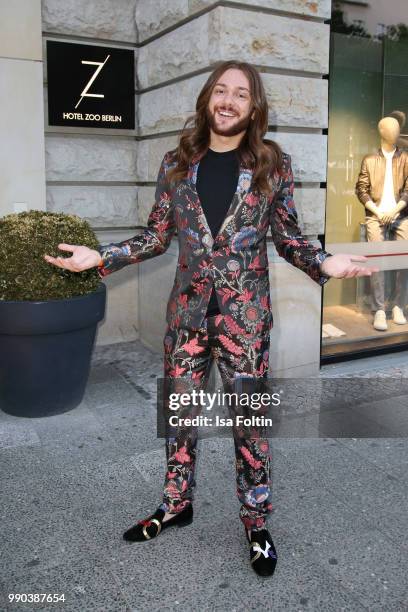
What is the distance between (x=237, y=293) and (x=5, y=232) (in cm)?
229

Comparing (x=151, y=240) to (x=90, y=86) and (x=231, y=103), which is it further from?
(x=90, y=86)

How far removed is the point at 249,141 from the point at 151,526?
1.93m

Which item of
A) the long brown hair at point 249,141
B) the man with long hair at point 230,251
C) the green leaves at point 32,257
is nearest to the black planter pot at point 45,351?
the green leaves at point 32,257

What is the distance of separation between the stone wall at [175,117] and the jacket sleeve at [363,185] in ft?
2.14

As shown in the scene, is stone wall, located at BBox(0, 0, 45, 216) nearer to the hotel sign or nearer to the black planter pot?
the hotel sign

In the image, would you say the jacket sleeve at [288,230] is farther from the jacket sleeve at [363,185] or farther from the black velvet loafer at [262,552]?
the jacket sleeve at [363,185]

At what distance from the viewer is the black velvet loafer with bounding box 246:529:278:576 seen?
114 inches

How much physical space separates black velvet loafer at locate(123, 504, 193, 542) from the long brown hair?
66.0 inches

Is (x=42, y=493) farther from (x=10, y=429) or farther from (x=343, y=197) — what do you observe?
(x=343, y=197)

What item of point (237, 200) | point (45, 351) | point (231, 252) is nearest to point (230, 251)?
point (231, 252)

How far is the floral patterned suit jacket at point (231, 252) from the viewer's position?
2.88 metres

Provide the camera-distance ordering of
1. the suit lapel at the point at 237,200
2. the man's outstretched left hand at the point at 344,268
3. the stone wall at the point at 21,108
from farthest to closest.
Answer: the stone wall at the point at 21,108, the suit lapel at the point at 237,200, the man's outstretched left hand at the point at 344,268

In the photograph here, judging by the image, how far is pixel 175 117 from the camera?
5797 millimetres

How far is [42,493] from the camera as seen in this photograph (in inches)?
144
